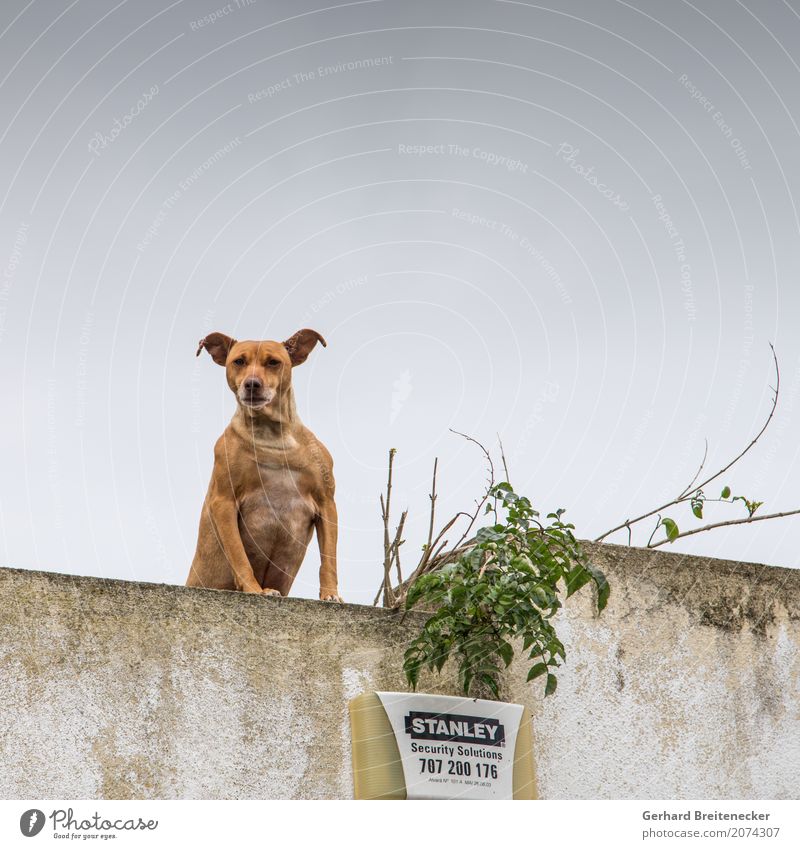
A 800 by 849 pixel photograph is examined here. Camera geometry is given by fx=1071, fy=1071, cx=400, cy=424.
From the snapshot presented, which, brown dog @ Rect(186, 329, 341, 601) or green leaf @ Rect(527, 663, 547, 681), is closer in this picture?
green leaf @ Rect(527, 663, 547, 681)

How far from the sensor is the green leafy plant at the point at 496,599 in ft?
12.8

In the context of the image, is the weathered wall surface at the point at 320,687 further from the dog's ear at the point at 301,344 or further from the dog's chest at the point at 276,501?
the dog's ear at the point at 301,344

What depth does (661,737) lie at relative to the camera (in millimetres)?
4348

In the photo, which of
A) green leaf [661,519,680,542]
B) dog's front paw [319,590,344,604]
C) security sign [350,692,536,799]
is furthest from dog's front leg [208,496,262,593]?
green leaf [661,519,680,542]

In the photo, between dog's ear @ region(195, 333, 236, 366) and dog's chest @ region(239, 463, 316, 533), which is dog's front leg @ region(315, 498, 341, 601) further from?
dog's ear @ region(195, 333, 236, 366)

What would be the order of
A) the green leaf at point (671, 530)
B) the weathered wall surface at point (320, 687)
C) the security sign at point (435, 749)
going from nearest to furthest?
1. the weathered wall surface at point (320, 687)
2. the security sign at point (435, 749)
3. the green leaf at point (671, 530)

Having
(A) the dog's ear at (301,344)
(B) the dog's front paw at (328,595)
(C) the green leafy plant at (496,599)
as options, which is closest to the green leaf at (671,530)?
(C) the green leafy plant at (496,599)

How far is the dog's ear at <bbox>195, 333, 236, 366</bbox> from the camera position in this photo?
5.02m

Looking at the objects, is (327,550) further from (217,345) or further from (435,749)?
(435,749)

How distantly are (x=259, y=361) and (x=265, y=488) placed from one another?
0.59 metres

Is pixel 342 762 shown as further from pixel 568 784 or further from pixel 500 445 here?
pixel 500 445

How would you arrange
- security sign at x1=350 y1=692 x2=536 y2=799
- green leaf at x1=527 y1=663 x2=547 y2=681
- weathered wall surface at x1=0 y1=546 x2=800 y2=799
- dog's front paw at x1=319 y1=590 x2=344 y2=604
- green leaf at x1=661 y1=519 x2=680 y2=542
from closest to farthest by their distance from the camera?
weathered wall surface at x1=0 y1=546 x2=800 y2=799 < security sign at x1=350 y1=692 x2=536 y2=799 < green leaf at x1=527 y1=663 x2=547 y2=681 < green leaf at x1=661 y1=519 x2=680 y2=542 < dog's front paw at x1=319 y1=590 x2=344 y2=604

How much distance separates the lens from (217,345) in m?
5.07

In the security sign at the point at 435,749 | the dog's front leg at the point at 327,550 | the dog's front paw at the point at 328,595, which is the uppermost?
the dog's front leg at the point at 327,550
